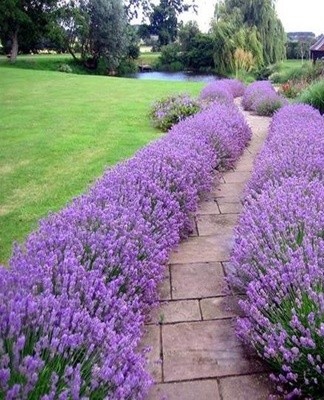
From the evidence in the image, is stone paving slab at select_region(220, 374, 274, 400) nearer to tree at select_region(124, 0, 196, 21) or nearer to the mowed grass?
the mowed grass

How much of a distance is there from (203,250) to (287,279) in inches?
53.8

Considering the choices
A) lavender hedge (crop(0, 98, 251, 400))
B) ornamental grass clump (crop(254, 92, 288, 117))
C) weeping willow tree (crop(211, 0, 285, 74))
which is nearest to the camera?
lavender hedge (crop(0, 98, 251, 400))

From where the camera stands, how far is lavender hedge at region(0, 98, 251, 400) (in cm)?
148

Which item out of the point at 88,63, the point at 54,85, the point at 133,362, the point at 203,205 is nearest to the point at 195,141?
the point at 203,205

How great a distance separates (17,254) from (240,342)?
4.29 feet

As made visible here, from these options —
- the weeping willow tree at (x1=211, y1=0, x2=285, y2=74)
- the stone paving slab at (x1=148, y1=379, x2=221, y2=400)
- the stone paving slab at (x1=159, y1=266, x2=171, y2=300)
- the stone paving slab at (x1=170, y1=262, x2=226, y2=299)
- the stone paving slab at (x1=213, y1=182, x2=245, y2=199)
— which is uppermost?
the weeping willow tree at (x1=211, y1=0, x2=285, y2=74)

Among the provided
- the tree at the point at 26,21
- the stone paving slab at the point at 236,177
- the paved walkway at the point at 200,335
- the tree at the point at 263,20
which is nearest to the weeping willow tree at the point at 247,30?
the tree at the point at 263,20

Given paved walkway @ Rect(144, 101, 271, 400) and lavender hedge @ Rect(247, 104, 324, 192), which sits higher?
lavender hedge @ Rect(247, 104, 324, 192)

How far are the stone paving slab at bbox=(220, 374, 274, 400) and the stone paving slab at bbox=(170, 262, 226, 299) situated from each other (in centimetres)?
77

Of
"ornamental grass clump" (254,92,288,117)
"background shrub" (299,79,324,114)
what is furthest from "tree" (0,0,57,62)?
"background shrub" (299,79,324,114)

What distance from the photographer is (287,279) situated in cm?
213

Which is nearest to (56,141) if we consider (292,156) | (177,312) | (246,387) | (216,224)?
(216,224)

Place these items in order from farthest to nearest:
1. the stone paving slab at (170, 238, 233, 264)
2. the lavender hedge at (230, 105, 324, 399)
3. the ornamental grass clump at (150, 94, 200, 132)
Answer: the ornamental grass clump at (150, 94, 200, 132) < the stone paving slab at (170, 238, 233, 264) < the lavender hedge at (230, 105, 324, 399)

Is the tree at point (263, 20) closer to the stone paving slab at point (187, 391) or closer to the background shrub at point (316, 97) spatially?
the background shrub at point (316, 97)
